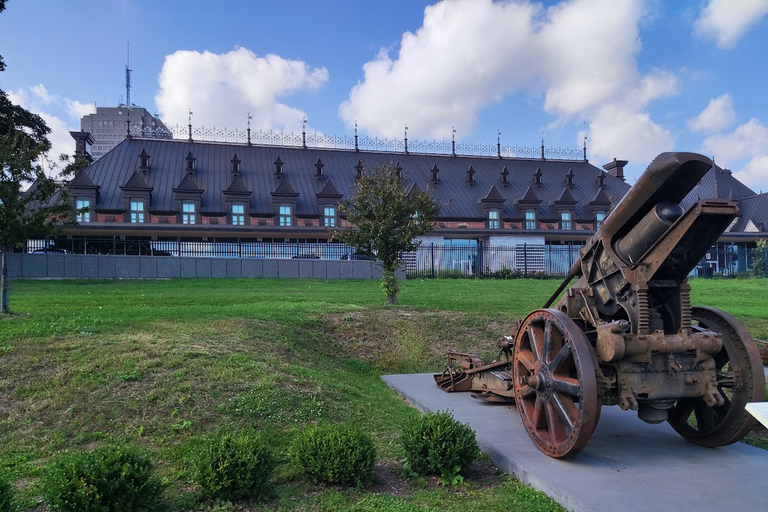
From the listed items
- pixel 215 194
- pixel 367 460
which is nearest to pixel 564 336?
pixel 367 460

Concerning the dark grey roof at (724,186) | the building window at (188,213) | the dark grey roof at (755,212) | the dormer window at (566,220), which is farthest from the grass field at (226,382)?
the dark grey roof at (724,186)

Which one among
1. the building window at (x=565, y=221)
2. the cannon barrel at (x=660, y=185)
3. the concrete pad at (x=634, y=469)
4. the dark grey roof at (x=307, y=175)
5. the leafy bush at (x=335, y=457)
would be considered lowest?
the concrete pad at (x=634, y=469)

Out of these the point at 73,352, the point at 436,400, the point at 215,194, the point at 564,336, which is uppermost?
the point at 215,194

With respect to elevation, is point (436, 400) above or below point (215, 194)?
below

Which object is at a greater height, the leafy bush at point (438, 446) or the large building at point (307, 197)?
the large building at point (307, 197)

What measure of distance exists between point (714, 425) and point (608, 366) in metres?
1.37

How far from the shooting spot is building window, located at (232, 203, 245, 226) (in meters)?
38.6

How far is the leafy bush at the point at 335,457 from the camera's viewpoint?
16.2 ft

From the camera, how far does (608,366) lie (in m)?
5.42

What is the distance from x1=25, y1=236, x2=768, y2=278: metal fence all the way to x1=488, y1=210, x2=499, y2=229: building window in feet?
18.7

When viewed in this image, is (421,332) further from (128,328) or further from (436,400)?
(128,328)

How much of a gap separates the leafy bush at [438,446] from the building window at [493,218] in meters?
38.3

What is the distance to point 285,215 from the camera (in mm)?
39281

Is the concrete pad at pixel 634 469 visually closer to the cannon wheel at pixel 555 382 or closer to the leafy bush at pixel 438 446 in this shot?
the cannon wheel at pixel 555 382
